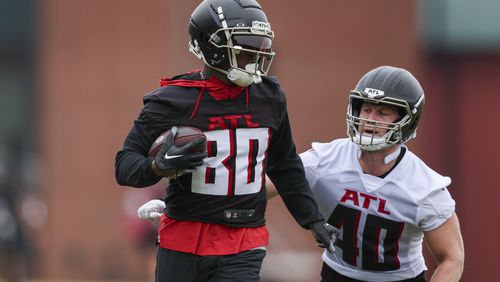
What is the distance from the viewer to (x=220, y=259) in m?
4.91

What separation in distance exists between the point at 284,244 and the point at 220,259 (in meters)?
11.8

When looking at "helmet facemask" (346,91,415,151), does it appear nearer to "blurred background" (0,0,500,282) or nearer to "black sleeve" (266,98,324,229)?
"black sleeve" (266,98,324,229)

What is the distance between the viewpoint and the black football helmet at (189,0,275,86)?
4.86 m

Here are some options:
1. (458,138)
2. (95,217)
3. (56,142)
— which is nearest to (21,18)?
(56,142)

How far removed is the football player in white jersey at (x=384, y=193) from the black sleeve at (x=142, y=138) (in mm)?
921

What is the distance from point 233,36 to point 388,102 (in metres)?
0.83

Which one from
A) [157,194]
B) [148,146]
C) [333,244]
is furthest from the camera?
[157,194]

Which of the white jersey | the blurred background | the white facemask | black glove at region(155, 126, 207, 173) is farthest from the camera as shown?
the blurred background

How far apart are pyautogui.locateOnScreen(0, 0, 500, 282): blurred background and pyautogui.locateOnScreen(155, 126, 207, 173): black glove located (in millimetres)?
10172

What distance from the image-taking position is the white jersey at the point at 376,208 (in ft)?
17.3

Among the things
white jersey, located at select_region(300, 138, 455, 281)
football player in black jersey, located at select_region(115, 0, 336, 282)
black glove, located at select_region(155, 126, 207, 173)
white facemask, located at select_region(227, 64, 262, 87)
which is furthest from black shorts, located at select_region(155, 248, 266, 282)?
white facemask, located at select_region(227, 64, 262, 87)

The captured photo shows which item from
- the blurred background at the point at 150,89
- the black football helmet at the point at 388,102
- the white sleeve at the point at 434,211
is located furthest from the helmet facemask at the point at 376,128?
the blurred background at the point at 150,89

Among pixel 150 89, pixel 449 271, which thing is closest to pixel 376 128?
pixel 449 271

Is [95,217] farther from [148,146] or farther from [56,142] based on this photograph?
[148,146]
